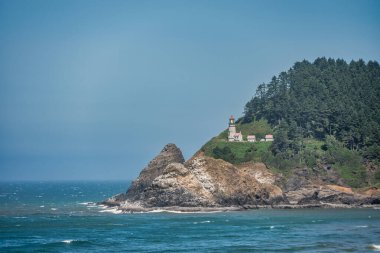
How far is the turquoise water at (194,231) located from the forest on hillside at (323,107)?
30.3m

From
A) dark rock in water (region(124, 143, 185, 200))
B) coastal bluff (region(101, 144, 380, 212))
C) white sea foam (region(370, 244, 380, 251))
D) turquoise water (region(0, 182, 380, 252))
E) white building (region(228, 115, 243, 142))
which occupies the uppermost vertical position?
white building (region(228, 115, 243, 142))

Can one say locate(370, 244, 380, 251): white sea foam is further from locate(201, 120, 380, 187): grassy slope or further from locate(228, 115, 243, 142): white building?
locate(228, 115, 243, 142): white building

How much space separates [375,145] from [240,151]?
28.4 meters

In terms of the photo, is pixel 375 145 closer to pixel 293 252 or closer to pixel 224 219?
pixel 224 219

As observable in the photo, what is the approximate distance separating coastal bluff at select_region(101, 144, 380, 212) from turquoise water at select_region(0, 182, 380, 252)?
4554 millimetres

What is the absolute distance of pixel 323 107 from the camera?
155 m

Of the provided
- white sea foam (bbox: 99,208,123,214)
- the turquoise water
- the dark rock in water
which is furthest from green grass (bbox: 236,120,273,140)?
the turquoise water

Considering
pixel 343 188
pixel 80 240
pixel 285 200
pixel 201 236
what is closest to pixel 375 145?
pixel 343 188

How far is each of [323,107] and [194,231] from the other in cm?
7451

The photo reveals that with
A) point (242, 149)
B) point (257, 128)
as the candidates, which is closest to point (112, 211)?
point (242, 149)

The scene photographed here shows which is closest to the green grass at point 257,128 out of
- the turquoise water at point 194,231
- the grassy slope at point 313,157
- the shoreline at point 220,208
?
the grassy slope at point 313,157

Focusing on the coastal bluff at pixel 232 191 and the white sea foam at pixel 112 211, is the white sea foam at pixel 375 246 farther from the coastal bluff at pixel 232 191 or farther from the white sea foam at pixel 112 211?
the white sea foam at pixel 112 211

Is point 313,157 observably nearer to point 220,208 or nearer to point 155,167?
point 220,208

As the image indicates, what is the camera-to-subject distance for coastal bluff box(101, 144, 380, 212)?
4564 inches
